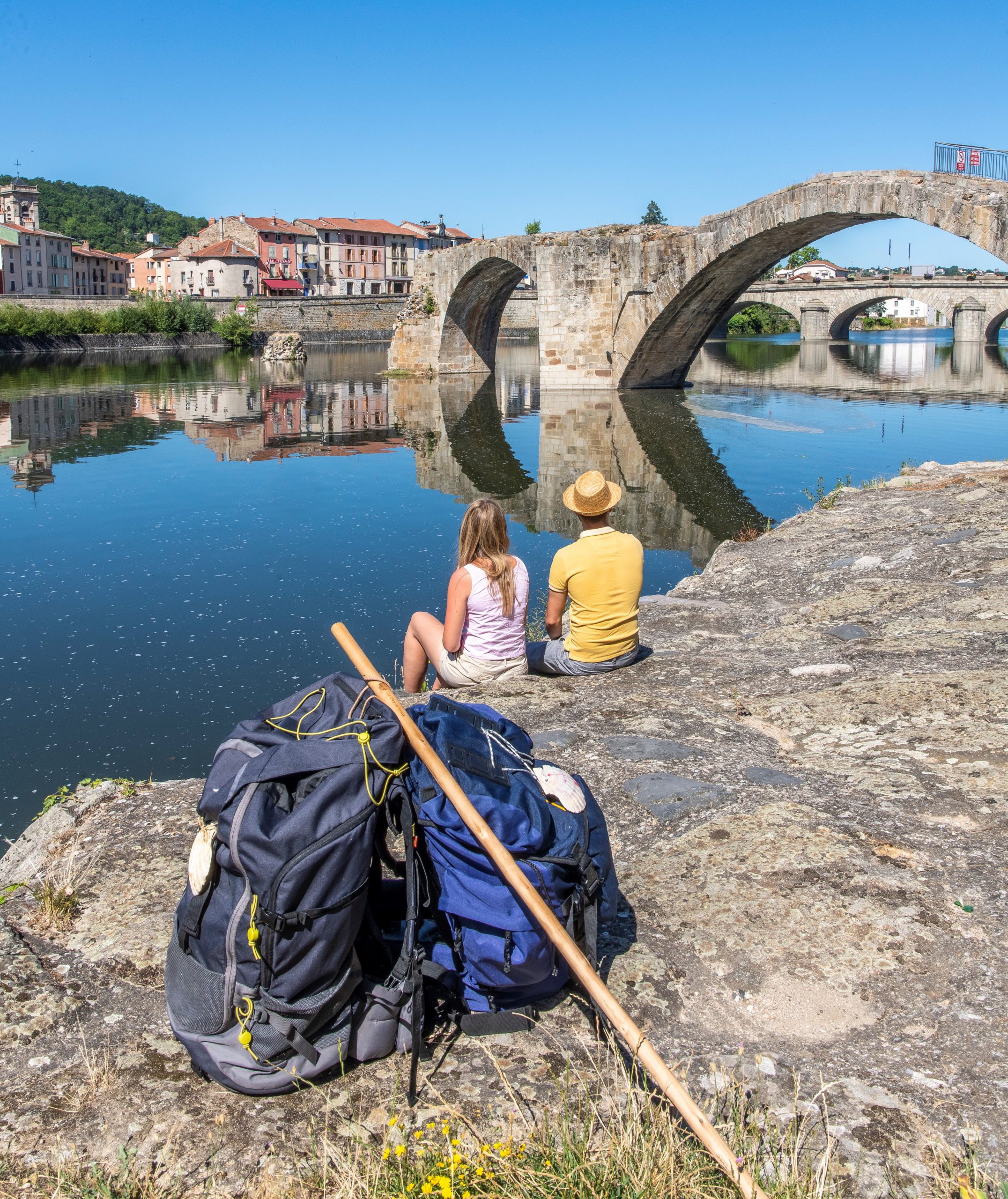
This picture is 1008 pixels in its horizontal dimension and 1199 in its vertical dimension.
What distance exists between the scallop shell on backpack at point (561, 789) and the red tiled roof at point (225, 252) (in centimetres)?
7101

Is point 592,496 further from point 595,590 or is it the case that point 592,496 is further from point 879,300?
point 879,300

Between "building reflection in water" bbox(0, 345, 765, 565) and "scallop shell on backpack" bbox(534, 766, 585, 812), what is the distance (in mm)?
6702

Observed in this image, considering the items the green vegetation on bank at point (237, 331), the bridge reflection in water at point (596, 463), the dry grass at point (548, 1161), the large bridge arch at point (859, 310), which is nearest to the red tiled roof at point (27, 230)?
the green vegetation on bank at point (237, 331)

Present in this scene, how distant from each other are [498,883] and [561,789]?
0.90 ft

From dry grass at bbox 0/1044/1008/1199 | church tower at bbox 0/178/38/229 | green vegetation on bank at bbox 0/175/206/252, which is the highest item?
green vegetation on bank at bbox 0/175/206/252

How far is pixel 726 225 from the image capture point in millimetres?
18562

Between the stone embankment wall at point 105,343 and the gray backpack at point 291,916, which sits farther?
the stone embankment wall at point 105,343

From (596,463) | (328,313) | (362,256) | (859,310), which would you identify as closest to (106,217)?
(362,256)

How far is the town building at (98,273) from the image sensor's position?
76375mm

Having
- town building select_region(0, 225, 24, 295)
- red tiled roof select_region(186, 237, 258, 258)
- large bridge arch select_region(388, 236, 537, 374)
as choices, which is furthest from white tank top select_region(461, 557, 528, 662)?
town building select_region(0, 225, 24, 295)

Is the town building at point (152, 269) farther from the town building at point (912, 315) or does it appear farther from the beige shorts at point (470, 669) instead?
the beige shorts at point (470, 669)

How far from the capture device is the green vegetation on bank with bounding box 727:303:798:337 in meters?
67.9

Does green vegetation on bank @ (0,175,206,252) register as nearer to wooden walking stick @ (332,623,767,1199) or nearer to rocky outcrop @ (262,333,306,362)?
rocky outcrop @ (262,333,306,362)

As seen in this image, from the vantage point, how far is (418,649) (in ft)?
15.1
